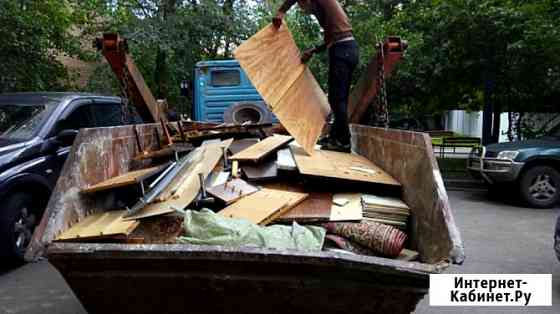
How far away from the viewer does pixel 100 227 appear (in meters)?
2.57

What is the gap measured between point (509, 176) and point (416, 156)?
21.5ft

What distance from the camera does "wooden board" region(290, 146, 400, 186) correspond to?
318 centimetres

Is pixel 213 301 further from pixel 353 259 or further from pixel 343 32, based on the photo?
pixel 343 32

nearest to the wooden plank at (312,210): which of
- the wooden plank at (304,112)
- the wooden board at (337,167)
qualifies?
the wooden board at (337,167)

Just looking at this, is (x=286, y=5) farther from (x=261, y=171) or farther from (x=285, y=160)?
(x=261, y=171)

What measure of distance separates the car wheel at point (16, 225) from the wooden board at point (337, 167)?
9.36ft

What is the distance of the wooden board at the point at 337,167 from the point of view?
318 cm

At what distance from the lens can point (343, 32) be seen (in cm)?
441

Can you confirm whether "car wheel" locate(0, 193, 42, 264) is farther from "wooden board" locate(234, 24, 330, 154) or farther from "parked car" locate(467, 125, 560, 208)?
"parked car" locate(467, 125, 560, 208)

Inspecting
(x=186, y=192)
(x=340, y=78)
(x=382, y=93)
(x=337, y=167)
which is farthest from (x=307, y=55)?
(x=186, y=192)

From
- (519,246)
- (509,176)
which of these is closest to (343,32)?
(519,246)

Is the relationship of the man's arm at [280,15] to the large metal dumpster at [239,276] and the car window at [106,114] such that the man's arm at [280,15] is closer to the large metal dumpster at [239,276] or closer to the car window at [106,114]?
the large metal dumpster at [239,276]

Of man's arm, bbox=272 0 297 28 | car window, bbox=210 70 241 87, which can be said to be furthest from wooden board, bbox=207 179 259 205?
car window, bbox=210 70 241 87

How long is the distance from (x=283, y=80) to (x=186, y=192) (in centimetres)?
165
